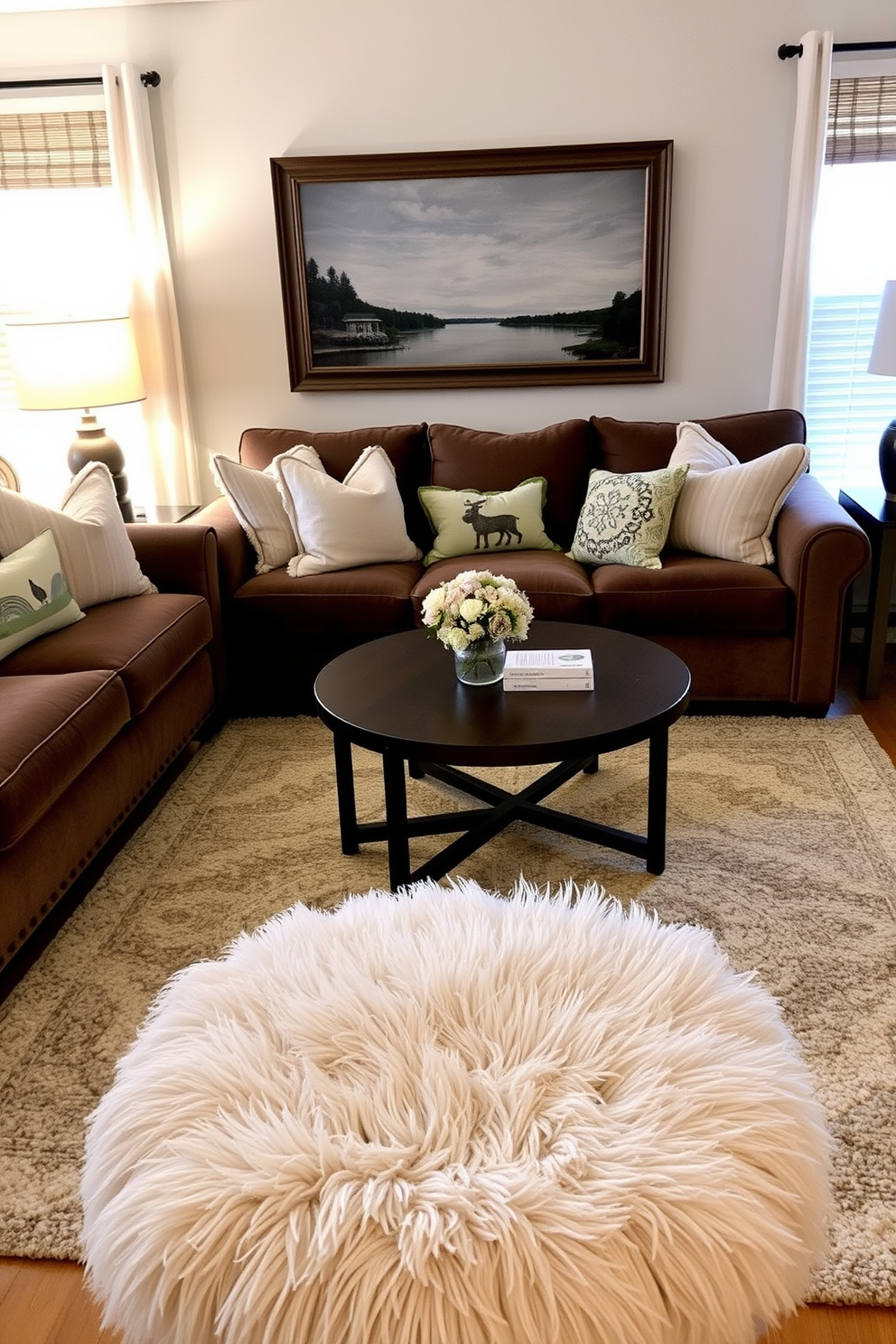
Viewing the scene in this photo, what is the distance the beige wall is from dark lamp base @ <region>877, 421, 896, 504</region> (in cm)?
67

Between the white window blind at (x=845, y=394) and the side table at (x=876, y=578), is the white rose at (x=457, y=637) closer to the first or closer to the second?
the side table at (x=876, y=578)

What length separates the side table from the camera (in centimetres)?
345

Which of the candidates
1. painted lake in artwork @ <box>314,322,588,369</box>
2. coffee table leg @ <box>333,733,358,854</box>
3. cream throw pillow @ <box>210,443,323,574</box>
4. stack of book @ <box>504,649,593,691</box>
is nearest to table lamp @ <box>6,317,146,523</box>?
cream throw pillow @ <box>210,443,323,574</box>

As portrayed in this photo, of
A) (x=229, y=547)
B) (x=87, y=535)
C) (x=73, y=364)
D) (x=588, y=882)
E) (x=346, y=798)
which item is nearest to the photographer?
(x=588, y=882)

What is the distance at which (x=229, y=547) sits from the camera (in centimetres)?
363

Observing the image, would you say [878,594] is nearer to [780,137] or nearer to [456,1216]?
[780,137]

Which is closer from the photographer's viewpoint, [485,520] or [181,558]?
[181,558]

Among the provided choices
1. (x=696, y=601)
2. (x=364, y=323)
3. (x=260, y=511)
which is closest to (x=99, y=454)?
(x=260, y=511)

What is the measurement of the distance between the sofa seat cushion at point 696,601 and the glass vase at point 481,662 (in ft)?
3.19

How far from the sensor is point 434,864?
8.37 ft

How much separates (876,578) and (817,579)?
1.15ft

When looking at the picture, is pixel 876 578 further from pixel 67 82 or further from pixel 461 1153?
pixel 67 82

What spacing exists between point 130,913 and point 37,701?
0.55 meters

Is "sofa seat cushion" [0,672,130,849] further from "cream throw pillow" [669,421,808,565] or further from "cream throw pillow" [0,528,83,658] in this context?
"cream throw pillow" [669,421,808,565]
